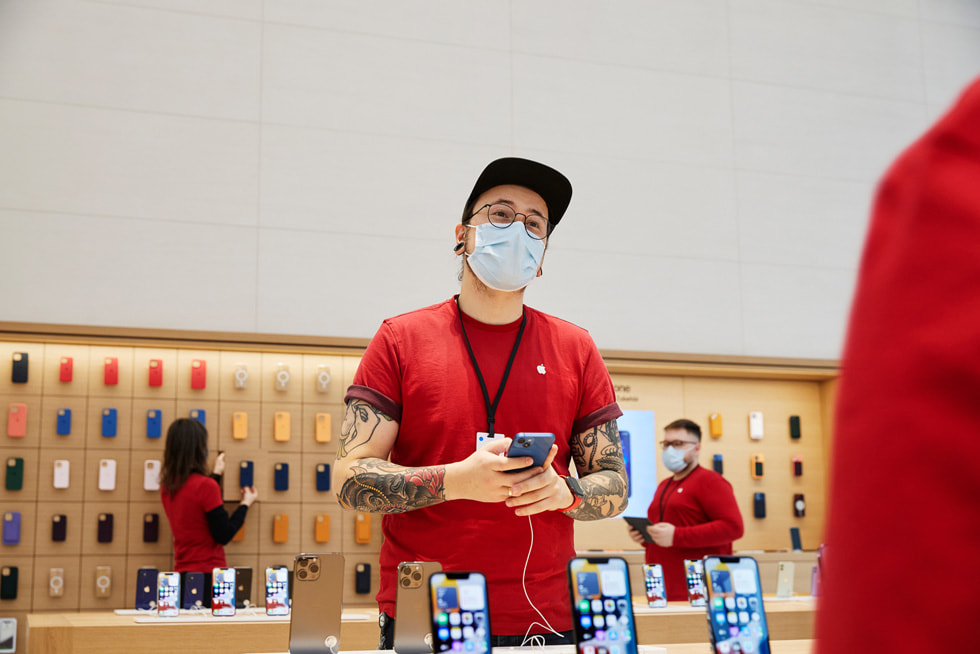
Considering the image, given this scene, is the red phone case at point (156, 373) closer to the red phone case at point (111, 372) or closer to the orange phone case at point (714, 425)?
the red phone case at point (111, 372)

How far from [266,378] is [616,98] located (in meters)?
3.61

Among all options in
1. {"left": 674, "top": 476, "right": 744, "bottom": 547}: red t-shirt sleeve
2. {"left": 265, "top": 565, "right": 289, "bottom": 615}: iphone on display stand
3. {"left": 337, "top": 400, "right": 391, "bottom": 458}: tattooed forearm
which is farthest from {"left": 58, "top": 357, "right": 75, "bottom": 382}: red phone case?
{"left": 337, "top": 400, "right": 391, "bottom": 458}: tattooed forearm

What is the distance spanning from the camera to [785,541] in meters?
7.75

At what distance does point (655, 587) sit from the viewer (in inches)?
196

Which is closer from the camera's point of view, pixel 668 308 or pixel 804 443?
pixel 668 308

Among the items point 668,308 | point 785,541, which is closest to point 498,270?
point 668,308

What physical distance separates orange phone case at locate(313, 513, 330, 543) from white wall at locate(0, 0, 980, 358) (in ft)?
4.36

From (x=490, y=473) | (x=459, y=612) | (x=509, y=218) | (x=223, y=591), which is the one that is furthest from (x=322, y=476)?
(x=459, y=612)

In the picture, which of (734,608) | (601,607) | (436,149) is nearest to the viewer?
(601,607)

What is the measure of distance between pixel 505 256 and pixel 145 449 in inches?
189

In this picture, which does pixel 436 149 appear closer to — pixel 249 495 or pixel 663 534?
pixel 249 495

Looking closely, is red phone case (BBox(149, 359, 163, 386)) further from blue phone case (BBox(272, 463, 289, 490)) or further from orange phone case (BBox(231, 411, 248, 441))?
blue phone case (BBox(272, 463, 289, 490))

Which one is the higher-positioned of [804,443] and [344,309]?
[344,309]

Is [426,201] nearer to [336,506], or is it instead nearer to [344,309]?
[344,309]
